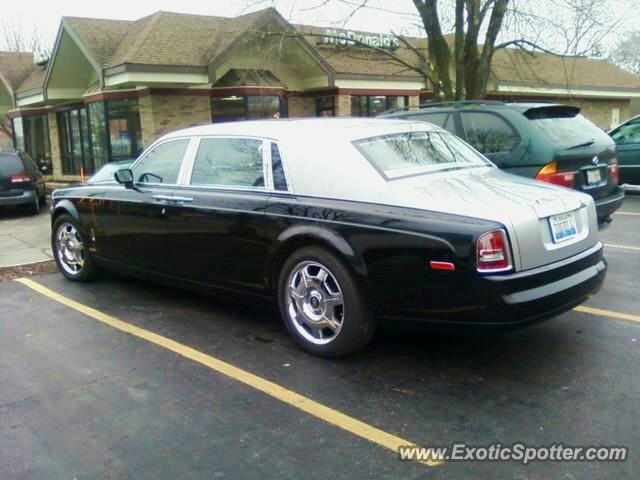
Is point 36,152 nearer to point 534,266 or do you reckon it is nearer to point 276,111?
point 276,111

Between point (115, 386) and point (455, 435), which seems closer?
point (455, 435)

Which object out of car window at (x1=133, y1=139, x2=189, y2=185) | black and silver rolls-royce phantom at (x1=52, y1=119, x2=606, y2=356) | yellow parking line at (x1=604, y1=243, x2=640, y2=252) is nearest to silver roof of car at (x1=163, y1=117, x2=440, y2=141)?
black and silver rolls-royce phantom at (x1=52, y1=119, x2=606, y2=356)

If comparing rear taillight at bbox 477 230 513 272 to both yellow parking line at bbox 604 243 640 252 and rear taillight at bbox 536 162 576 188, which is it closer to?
rear taillight at bbox 536 162 576 188

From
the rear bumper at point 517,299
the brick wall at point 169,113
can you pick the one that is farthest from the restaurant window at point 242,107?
the rear bumper at point 517,299

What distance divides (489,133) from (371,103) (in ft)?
49.0

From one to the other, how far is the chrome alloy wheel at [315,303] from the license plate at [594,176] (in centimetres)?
353

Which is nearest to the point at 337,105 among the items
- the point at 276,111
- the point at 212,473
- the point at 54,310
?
the point at 276,111

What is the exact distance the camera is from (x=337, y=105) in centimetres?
2033

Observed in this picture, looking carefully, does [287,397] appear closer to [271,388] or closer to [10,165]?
[271,388]

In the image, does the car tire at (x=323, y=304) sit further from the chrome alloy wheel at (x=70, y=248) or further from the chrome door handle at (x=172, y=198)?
the chrome alloy wheel at (x=70, y=248)

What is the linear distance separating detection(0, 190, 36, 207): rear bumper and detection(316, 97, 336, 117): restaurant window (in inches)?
383

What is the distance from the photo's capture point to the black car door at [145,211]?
565cm

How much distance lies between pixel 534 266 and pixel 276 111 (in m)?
16.1

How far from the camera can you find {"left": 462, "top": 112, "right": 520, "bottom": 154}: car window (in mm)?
6668
